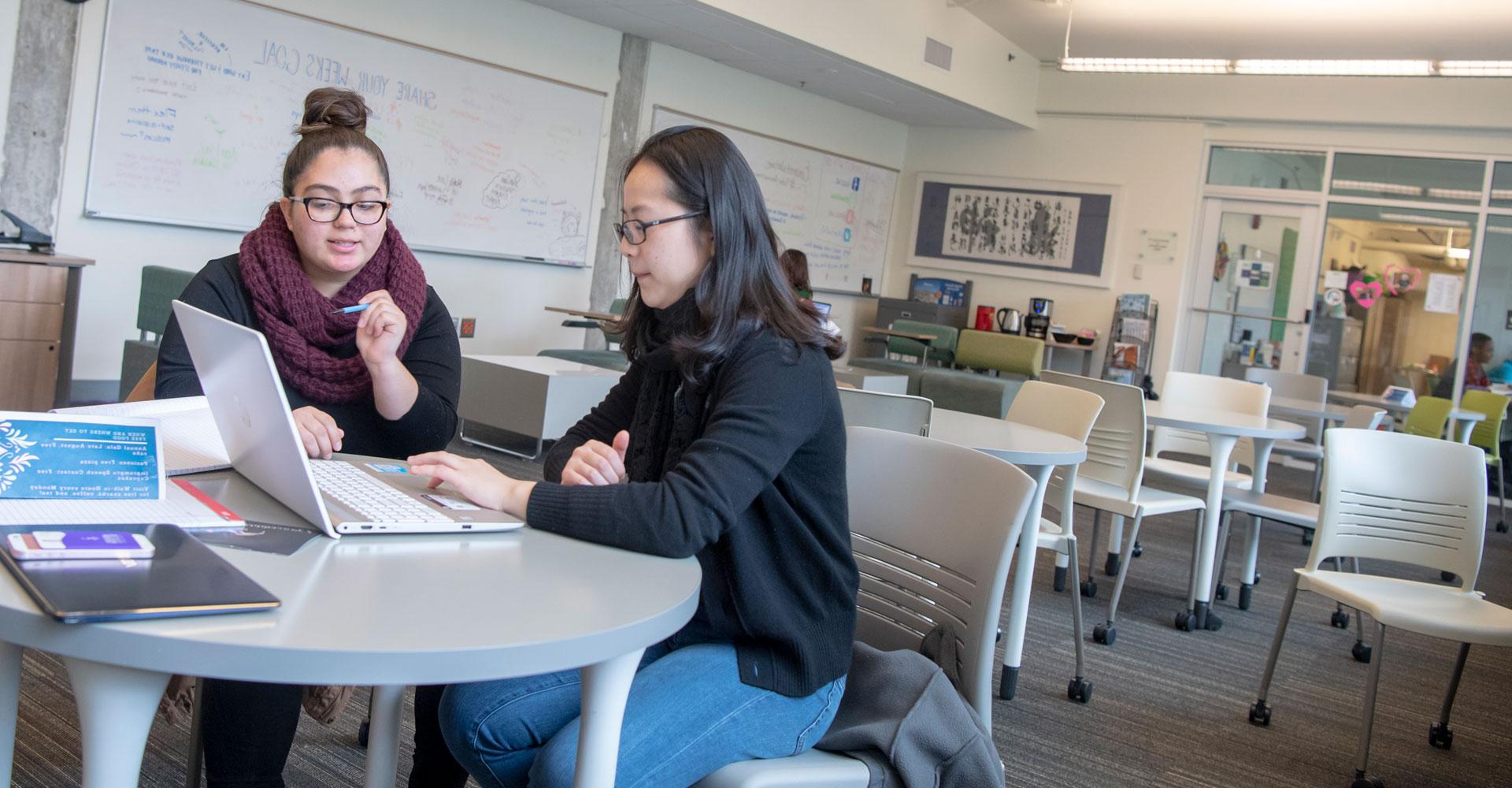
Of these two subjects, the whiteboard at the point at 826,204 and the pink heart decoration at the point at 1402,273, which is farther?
the whiteboard at the point at 826,204

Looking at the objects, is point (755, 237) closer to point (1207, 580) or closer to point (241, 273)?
point (241, 273)

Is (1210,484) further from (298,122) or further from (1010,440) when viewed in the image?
(298,122)

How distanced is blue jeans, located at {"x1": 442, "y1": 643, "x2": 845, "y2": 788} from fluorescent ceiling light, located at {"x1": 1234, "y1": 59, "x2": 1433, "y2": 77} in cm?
698

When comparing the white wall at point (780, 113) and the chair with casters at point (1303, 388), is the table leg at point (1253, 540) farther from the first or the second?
the white wall at point (780, 113)

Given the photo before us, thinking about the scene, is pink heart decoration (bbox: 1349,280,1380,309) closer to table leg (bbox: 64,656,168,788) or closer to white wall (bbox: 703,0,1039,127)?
white wall (bbox: 703,0,1039,127)

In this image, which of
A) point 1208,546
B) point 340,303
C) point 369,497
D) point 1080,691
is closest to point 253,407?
point 369,497

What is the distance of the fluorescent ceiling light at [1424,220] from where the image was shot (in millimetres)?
8359

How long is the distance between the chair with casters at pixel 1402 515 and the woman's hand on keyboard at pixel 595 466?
207cm

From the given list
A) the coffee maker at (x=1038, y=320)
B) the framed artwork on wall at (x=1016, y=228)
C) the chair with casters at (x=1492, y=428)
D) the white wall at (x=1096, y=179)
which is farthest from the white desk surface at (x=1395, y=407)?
the framed artwork on wall at (x=1016, y=228)

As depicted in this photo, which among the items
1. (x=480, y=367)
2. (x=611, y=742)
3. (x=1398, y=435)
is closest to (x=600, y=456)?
(x=611, y=742)

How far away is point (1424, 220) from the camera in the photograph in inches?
333

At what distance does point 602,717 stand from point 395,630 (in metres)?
0.26

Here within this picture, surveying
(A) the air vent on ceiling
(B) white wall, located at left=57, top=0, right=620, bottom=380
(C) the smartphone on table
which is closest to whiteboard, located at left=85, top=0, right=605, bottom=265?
(B) white wall, located at left=57, top=0, right=620, bottom=380

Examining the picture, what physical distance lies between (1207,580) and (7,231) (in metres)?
4.92
